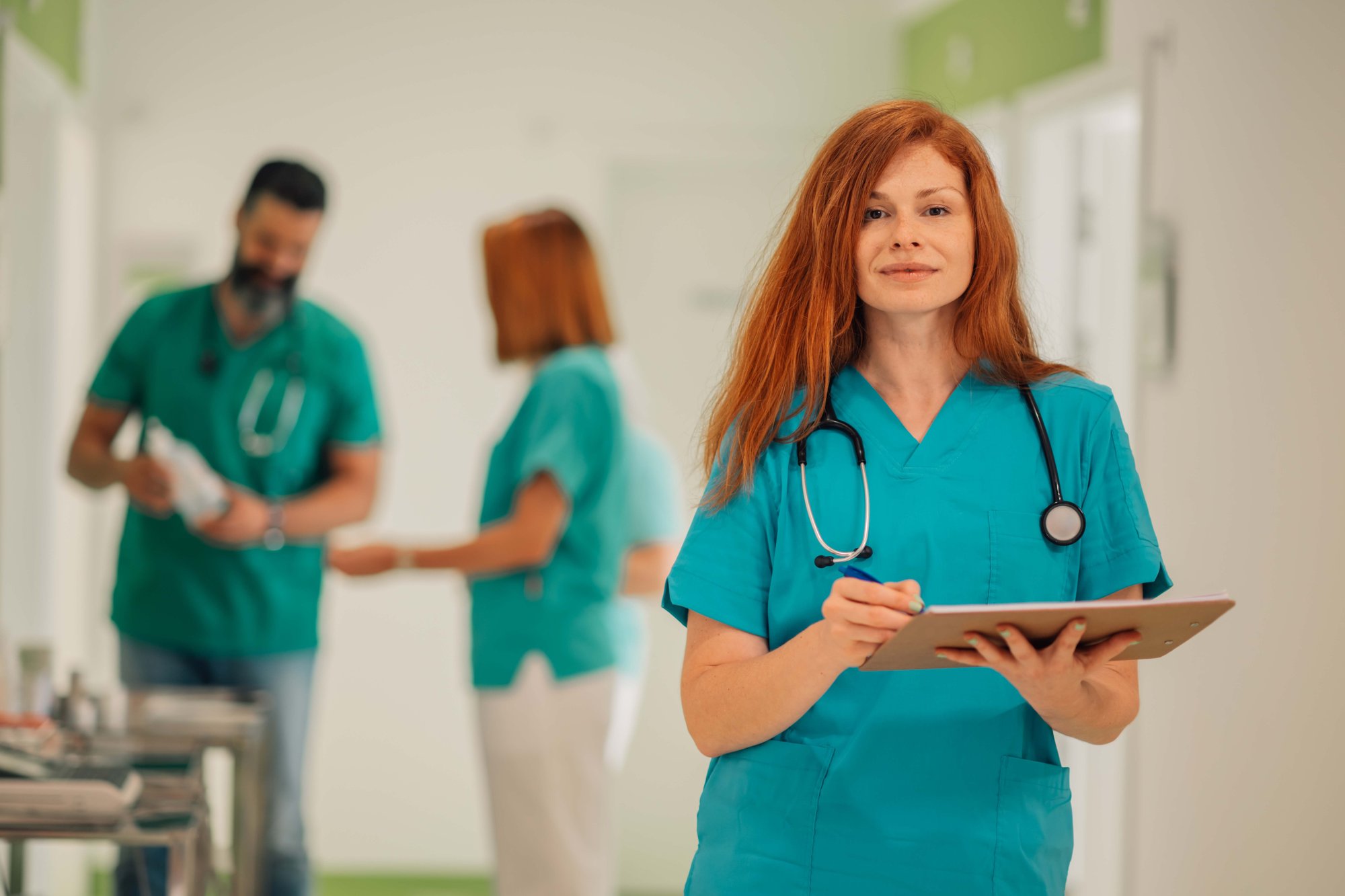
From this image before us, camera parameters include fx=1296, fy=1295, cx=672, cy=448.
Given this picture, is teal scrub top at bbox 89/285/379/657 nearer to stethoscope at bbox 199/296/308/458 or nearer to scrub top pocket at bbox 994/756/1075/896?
stethoscope at bbox 199/296/308/458

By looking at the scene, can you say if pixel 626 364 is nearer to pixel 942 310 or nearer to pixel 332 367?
pixel 332 367

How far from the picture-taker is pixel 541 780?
8.33 feet

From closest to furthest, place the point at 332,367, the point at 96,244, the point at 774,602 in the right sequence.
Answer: the point at 774,602 < the point at 332,367 < the point at 96,244

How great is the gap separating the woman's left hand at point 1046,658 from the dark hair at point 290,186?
207 centimetres

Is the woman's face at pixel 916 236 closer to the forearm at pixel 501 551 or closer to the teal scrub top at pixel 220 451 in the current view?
the forearm at pixel 501 551

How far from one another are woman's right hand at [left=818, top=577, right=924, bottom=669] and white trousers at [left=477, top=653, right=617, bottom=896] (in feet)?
5.13

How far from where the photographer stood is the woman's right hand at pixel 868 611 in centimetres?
104

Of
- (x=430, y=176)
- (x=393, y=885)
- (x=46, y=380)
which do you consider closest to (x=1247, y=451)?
(x=430, y=176)

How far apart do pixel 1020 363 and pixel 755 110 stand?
10.2ft

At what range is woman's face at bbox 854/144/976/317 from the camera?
1.24 m

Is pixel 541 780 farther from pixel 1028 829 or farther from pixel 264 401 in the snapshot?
pixel 1028 829

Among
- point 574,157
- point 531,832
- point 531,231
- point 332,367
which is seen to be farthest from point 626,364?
point 574,157

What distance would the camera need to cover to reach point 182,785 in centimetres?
181

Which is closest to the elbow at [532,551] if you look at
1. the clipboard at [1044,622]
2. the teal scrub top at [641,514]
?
the teal scrub top at [641,514]
